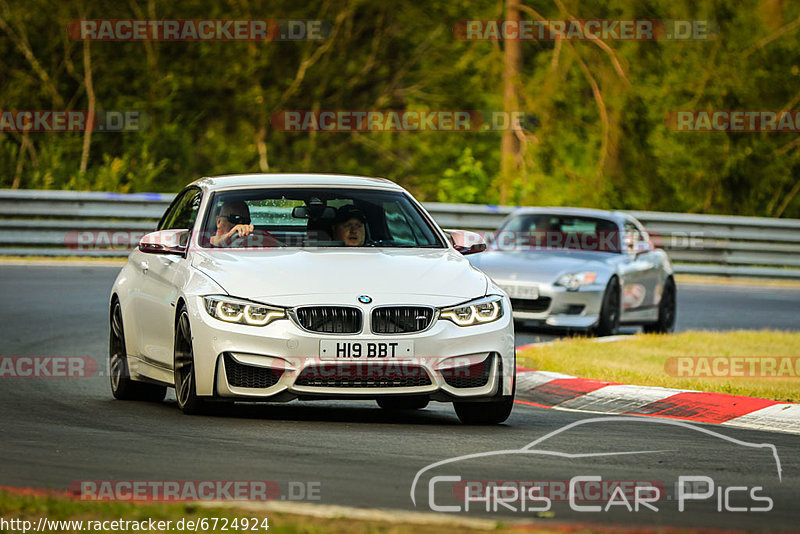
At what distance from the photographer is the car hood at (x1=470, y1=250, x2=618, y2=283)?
17547 millimetres

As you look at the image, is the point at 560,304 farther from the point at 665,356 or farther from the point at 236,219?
the point at 236,219

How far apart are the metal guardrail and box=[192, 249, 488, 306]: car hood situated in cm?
1427

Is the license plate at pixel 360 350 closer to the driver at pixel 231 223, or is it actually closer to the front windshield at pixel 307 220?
the front windshield at pixel 307 220

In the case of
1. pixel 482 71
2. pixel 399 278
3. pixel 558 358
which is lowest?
pixel 558 358

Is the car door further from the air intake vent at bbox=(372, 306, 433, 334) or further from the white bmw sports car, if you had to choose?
the air intake vent at bbox=(372, 306, 433, 334)

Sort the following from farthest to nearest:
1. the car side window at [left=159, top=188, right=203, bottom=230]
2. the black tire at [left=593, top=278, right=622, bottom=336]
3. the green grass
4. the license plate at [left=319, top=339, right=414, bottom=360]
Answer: the black tire at [left=593, top=278, right=622, bottom=336] < the green grass < the car side window at [left=159, top=188, right=203, bottom=230] < the license plate at [left=319, top=339, right=414, bottom=360]

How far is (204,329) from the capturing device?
9414 millimetres

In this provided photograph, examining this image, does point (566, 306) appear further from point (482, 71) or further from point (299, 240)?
point (482, 71)

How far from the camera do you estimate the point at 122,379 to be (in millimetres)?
11141

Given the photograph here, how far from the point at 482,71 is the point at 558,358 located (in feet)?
68.1

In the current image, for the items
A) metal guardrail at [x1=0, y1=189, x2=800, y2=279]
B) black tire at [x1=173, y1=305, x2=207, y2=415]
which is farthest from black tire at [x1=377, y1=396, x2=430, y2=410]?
metal guardrail at [x1=0, y1=189, x2=800, y2=279]

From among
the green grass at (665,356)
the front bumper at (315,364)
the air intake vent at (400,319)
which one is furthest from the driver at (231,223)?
the green grass at (665,356)

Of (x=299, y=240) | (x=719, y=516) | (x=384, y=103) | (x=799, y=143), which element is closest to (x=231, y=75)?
(x=384, y=103)

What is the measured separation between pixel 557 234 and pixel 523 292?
5.22ft
